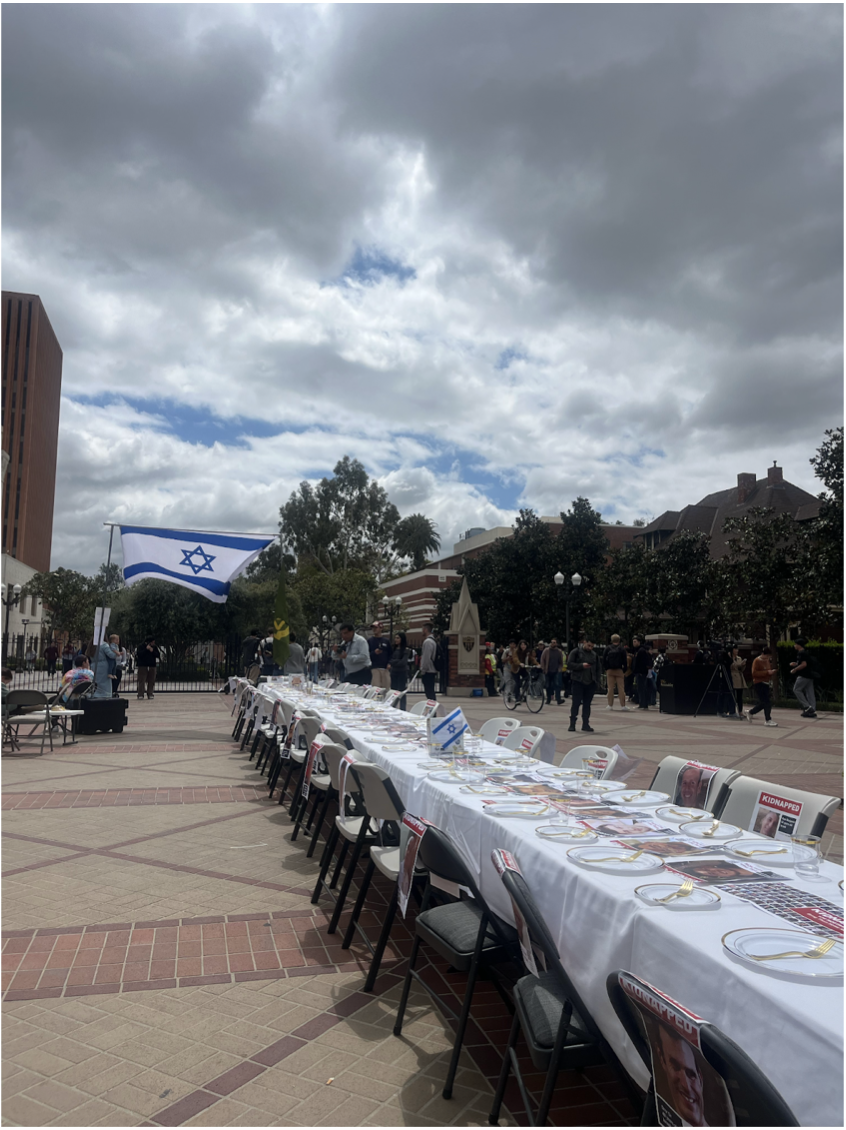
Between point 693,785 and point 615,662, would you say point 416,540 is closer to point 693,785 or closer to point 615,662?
point 615,662

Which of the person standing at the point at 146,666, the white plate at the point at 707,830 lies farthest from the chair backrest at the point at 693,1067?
the person standing at the point at 146,666

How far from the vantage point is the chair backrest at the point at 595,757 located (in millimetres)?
4965

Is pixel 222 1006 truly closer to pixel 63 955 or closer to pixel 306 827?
pixel 63 955

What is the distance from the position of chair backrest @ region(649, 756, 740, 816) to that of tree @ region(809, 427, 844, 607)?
22420 millimetres

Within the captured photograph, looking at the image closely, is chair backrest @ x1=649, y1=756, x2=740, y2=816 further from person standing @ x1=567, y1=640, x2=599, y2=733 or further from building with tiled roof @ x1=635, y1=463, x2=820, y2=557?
building with tiled roof @ x1=635, y1=463, x2=820, y2=557

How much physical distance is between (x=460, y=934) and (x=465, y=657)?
72.9ft

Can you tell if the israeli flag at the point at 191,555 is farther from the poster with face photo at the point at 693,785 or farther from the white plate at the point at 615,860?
the white plate at the point at 615,860

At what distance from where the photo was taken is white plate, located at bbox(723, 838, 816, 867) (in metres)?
2.72

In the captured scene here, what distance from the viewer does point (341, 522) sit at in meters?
Answer: 51.4

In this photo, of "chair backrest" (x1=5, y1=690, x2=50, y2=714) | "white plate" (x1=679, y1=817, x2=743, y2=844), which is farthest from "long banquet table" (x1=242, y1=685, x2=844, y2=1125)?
"chair backrest" (x1=5, y1=690, x2=50, y2=714)

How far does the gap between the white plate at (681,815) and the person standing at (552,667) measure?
15771 millimetres

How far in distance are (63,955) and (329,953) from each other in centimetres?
135

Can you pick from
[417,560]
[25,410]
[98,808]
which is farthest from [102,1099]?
[25,410]

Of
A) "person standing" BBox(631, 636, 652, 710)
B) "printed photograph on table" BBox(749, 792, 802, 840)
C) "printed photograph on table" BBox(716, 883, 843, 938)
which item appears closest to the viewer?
"printed photograph on table" BBox(716, 883, 843, 938)
